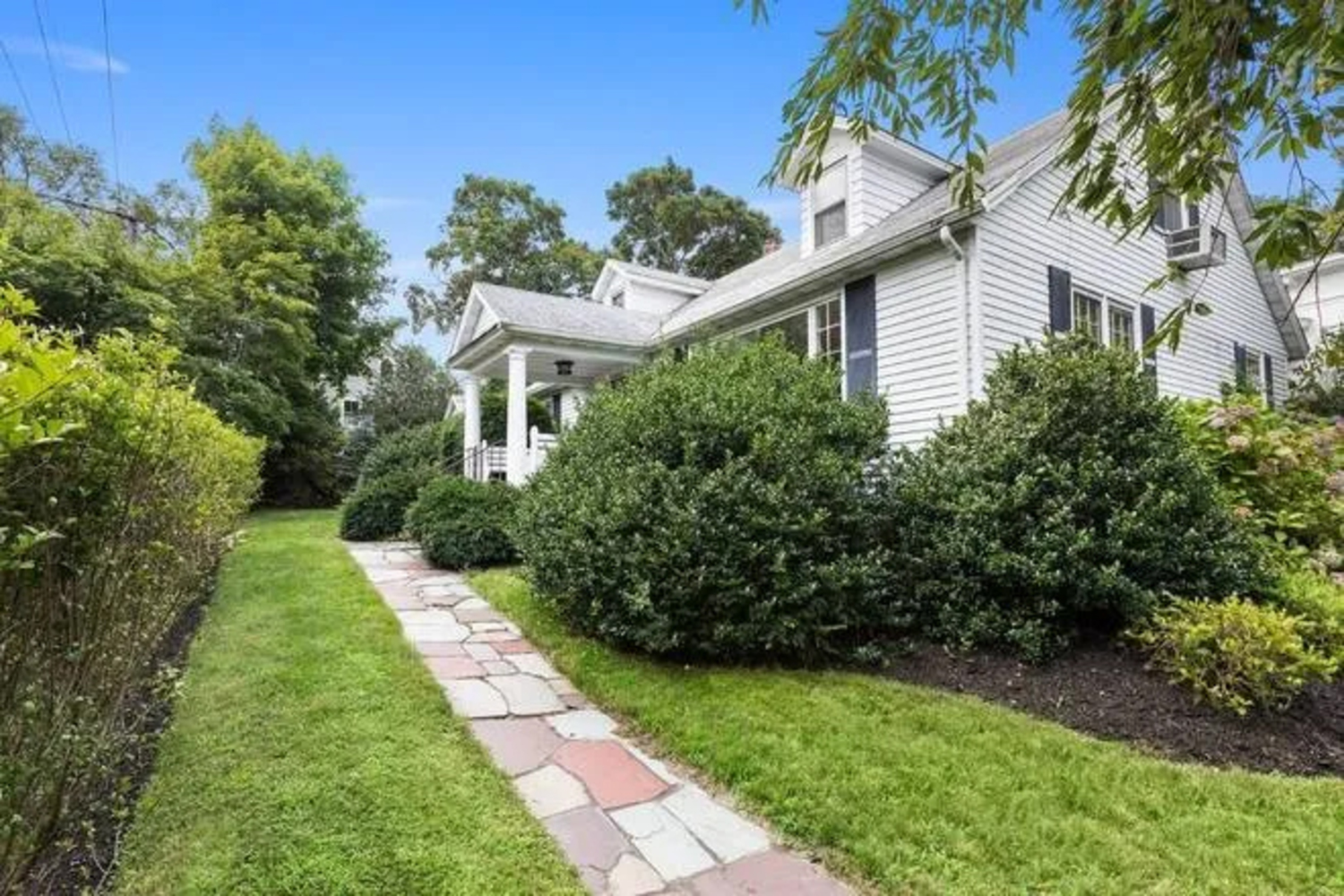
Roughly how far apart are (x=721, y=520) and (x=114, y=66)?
7.41m

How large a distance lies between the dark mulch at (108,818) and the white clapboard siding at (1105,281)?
23.9 feet

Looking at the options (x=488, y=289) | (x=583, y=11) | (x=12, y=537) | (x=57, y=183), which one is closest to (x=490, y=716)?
(x=12, y=537)

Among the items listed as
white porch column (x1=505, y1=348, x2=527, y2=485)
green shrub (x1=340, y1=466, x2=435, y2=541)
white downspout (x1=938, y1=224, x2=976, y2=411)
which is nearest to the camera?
white downspout (x1=938, y1=224, x2=976, y2=411)

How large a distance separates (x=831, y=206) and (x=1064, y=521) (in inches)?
274

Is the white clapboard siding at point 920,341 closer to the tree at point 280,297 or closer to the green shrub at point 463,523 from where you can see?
the green shrub at point 463,523

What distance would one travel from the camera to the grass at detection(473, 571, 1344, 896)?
2.68 metres

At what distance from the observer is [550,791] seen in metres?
3.36

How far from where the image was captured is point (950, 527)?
5.20 meters

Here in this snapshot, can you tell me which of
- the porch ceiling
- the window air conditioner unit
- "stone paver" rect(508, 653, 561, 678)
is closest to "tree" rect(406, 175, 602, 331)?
the porch ceiling

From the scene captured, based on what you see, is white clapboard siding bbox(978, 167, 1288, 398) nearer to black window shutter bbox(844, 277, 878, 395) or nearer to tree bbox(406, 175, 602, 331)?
black window shutter bbox(844, 277, 878, 395)

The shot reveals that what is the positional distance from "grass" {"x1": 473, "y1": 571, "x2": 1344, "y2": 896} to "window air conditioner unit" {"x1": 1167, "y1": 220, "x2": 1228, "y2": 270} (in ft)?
26.0

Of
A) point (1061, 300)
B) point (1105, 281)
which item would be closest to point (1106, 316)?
point (1105, 281)

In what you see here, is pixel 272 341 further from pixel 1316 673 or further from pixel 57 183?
pixel 1316 673

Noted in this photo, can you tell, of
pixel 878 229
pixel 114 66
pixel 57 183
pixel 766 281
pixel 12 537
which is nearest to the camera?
pixel 12 537
